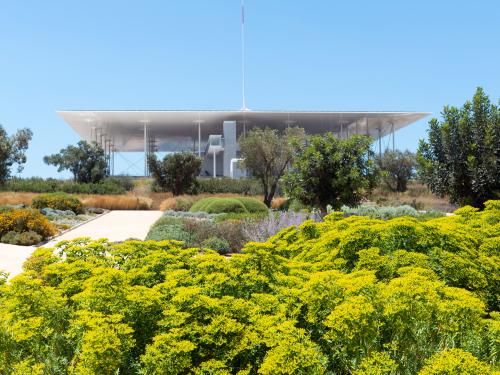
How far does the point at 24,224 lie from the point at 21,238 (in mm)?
1316

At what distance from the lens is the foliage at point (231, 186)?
36812 millimetres

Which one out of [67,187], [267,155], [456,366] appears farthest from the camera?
[67,187]

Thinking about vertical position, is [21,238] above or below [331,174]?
below

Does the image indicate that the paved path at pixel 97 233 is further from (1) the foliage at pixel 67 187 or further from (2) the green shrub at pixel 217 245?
(1) the foliage at pixel 67 187

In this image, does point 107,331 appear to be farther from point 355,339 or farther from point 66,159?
point 66,159

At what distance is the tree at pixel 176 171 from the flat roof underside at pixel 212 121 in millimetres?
7434

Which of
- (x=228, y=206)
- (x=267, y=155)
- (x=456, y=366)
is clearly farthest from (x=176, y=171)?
(x=456, y=366)

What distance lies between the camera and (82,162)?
128 ft

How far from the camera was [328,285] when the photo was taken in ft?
12.3

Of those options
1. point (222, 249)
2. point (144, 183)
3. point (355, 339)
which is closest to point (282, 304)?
point (355, 339)

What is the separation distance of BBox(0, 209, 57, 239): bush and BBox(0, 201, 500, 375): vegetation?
37.5 feet

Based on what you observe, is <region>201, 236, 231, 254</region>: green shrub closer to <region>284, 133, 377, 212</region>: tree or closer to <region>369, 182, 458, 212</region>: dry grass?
<region>284, 133, 377, 212</region>: tree

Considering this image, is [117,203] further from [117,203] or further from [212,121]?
[212,121]

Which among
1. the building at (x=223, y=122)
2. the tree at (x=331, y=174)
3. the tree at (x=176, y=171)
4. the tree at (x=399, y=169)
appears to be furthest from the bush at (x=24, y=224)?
Answer: the tree at (x=399, y=169)
